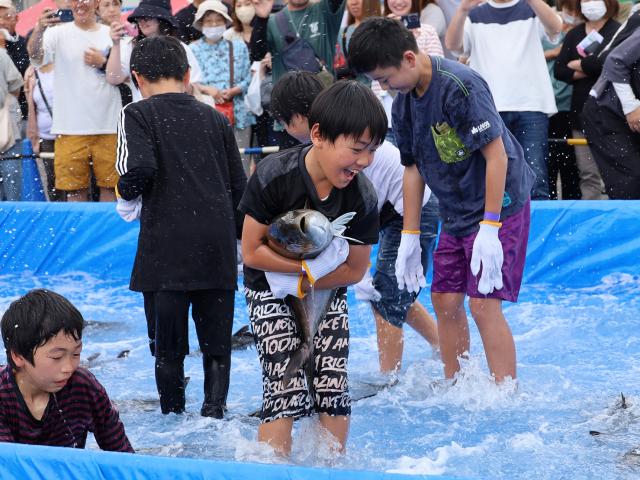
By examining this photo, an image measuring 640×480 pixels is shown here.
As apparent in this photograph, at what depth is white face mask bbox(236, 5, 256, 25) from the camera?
29.5ft

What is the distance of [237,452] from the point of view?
4020mm

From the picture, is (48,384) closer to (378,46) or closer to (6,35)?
(378,46)

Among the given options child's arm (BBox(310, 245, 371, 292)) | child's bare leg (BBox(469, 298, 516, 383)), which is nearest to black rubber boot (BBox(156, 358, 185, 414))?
child's arm (BBox(310, 245, 371, 292))

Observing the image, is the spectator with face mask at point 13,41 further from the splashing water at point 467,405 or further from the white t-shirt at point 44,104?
the splashing water at point 467,405

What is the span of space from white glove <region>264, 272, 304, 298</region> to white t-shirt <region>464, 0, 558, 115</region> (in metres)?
4.35

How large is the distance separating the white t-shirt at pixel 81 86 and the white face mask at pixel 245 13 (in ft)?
3.79

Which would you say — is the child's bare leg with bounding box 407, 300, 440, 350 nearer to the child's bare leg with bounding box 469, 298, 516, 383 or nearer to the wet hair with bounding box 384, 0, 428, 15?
the child's bare leg with bounding box 469, 298, 516, 383

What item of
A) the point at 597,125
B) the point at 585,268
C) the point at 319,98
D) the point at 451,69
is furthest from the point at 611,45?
the point at 319,98

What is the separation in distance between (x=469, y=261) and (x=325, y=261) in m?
1.20

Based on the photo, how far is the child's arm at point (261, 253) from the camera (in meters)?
3.74

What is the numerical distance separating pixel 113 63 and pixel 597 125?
370cm

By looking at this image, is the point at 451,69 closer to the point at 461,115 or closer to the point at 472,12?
the point at 461,115

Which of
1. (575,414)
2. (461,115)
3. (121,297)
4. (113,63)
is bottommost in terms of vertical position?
(121,297)

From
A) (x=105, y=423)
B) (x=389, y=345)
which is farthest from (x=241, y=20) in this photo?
(x=105, y=423)
